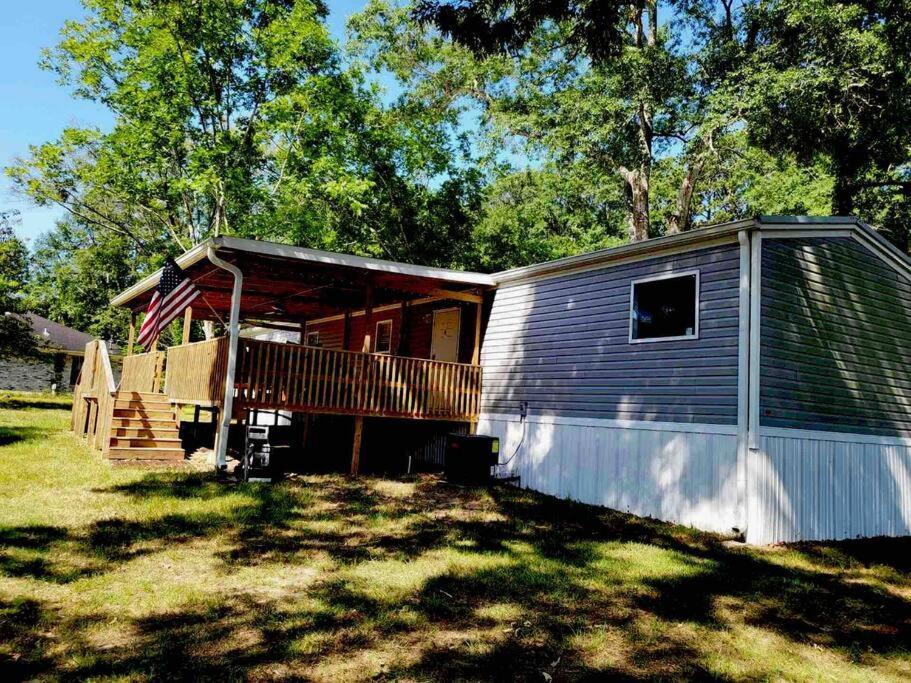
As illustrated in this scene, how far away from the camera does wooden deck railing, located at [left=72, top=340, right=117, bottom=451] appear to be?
35.3ft

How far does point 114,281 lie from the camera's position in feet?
117

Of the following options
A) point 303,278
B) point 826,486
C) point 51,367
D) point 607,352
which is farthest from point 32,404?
point 826,486

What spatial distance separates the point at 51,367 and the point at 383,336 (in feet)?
79.8

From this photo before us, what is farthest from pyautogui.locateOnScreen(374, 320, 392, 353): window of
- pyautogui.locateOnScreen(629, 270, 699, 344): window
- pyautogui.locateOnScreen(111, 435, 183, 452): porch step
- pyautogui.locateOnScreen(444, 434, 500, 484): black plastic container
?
pyautogui.locateOnScreen(629, 270, 699, 344): window

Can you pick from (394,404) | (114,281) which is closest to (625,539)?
(394,404)

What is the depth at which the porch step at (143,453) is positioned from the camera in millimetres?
9977

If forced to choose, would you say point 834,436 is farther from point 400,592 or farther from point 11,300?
point 11,300

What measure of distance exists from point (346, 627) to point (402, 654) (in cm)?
57

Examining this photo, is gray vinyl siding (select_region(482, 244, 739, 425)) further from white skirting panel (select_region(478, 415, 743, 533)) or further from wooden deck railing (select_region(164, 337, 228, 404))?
wooden deck railing (select_region(164, 337, 228, 404))

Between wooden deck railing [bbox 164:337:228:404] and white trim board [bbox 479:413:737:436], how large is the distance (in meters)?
5.02

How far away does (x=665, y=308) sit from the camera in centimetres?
923

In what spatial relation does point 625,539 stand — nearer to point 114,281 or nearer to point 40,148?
point 40,148

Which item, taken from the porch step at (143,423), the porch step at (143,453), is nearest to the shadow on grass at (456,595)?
the porch step at (143,453)

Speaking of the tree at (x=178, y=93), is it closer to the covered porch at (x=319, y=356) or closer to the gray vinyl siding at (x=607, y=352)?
the covered porch at (x=319, y=356)
